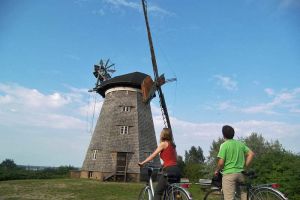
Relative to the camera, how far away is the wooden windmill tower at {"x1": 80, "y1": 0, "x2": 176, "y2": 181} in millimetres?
30266

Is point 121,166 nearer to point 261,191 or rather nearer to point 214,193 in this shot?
point 214,193

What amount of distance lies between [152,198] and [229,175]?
1660 mm

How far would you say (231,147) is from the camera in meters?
6.07

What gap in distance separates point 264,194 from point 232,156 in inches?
33.4

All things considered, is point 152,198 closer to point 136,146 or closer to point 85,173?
point 136,146

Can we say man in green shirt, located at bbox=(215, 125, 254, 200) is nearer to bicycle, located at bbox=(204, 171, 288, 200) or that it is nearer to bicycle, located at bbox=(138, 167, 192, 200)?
bicycle, located at bbox=(204, 171, 288, 200)

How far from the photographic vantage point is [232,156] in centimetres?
604

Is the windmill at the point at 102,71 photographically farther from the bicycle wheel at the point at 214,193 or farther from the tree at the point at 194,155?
the tree at the point at 194,155

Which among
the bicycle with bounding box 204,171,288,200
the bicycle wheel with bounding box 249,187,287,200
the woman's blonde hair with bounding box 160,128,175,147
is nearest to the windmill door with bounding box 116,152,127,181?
the woman's blonde hair with bounding box 160,128,175,147

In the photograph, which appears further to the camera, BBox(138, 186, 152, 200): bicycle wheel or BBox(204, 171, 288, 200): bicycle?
BBox(138, 186, 152, 200): bicycle wheel

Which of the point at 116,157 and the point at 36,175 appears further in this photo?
the point at 36,175

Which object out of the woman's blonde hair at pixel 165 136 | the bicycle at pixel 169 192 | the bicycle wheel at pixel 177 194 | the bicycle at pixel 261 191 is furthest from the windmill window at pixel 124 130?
the bicycle at pixel 261 191

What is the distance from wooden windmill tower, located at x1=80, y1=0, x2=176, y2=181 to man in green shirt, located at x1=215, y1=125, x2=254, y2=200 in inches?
902

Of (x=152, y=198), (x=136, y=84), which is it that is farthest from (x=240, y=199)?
(x=136, y=84)
